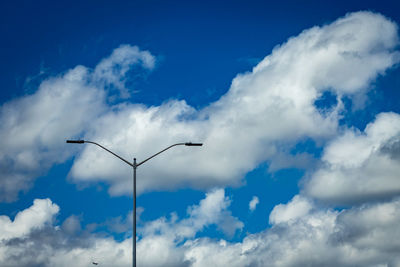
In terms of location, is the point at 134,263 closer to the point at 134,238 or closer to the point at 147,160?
A: the point at 134,238

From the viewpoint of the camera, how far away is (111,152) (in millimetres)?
18203

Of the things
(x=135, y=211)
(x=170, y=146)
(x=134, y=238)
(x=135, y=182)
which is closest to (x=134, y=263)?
(x=134, y=238)

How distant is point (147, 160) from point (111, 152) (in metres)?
2.31

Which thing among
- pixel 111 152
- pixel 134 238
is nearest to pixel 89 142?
pixel 111 152

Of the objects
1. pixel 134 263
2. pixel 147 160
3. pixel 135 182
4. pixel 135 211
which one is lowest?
pixel 134 263

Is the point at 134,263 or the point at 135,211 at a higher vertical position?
the point at 135,211

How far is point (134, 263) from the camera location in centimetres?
1673

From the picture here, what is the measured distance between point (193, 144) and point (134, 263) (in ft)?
25.3

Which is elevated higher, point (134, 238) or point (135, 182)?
point (135, 182)

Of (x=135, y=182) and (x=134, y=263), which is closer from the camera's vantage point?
(x=134, y=263)

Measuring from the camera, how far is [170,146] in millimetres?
18828

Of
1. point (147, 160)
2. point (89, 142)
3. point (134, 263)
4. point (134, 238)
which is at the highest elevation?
point (89, 142)

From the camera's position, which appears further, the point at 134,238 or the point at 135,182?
the point at 135,182

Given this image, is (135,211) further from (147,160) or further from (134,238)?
(147,160)
